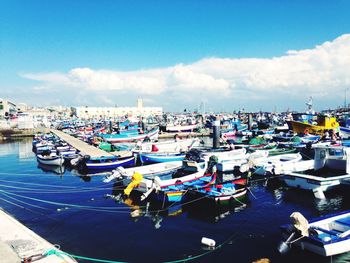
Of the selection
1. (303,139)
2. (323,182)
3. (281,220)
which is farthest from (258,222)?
(303,139)

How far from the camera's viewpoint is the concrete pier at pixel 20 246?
9961 millimetres

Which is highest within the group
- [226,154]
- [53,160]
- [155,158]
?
[226,154]

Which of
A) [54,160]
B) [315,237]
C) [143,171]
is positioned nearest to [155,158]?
[143,171]

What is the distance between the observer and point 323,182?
19766 millimetres

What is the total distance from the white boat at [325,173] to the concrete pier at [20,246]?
16044 millimetres

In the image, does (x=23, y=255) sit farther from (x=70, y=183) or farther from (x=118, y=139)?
(x=118, y=139)

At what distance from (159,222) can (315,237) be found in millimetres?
8001

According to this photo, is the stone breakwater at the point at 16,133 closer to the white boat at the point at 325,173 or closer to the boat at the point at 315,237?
the white boat at the point at 325,173

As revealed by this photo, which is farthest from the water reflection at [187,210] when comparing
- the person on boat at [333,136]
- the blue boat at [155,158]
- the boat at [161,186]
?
the person on boat at [333,136]

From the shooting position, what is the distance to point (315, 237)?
11.6m

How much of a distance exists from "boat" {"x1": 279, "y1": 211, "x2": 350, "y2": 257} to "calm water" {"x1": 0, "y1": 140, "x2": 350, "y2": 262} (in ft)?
1.26

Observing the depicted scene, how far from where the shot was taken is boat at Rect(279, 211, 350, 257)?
11312 millimetres

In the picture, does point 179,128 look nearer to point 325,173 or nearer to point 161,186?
point 325,173

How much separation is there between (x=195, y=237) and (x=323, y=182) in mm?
10499
